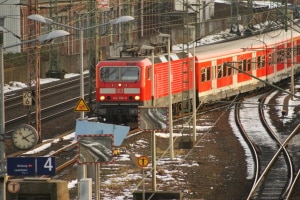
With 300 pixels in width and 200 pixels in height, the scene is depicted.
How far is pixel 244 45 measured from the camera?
53.5m

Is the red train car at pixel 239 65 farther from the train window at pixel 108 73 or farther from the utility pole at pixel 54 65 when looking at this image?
the utility pole at pixel 54 65

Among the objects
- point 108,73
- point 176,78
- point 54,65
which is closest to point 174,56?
point 176,78

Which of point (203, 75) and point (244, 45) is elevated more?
point (244, 45)

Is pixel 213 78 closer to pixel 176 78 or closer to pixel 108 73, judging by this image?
pixel 176 78

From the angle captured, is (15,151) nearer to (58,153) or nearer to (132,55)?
(58,153)

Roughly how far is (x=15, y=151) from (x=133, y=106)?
18.8 ft

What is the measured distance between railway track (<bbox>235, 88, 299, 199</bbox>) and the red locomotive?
1744 mm

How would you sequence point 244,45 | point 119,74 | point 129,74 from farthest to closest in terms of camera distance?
1. point 244,45
2. point 119,74
3. point 129,74

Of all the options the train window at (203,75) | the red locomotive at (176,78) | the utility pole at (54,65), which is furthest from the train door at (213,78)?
the utility pole at (54,65)

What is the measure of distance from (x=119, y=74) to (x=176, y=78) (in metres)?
3.68

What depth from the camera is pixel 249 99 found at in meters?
53.0

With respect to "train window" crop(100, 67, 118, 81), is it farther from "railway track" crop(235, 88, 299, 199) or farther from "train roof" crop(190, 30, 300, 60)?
"train roof" crop(190, 30, 300, 60)

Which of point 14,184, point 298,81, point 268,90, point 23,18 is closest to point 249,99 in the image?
point 268,90

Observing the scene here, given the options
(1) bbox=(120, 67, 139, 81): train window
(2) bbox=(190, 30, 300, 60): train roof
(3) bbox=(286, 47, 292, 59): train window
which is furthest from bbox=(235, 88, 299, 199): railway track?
(3) bbox=(286, 47, 292, 59): train window
